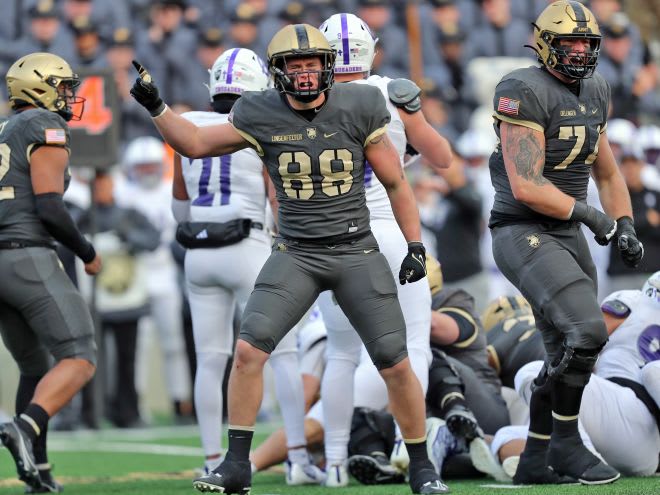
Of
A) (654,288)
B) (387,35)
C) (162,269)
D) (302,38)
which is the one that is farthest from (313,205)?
(387,35)

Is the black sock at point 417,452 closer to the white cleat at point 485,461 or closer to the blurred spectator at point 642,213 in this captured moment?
the white cleat at point 485,461

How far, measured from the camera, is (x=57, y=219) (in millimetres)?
7617

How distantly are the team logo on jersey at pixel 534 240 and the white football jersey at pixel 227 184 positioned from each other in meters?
1.86

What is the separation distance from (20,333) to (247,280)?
1.22m

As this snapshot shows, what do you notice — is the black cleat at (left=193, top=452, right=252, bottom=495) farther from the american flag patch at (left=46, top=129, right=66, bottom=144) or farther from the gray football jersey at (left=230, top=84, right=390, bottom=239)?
the american flag patch at (left=46, top=129, right=66, bottom=144)

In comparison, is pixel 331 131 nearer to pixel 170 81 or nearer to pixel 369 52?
pixel 369 52

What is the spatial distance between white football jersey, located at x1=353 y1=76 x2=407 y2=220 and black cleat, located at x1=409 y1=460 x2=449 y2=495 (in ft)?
4.73

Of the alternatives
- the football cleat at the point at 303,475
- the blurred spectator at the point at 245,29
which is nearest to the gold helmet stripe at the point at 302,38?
the football cleat at the point at 303,475

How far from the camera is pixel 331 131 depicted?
21.4 feet

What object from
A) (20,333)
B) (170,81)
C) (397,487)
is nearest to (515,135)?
(397,487)

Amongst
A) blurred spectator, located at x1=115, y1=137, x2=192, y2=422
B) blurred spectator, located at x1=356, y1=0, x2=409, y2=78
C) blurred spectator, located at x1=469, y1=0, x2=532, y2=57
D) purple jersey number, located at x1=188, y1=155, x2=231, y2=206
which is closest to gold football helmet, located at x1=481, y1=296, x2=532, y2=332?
purple jersey number, located at x1=188, y1=155, x2=231, y2=206

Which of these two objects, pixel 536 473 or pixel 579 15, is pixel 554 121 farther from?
pixel 536 473

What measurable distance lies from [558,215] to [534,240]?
7.1 inches

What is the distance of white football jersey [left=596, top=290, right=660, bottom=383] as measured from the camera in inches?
293
